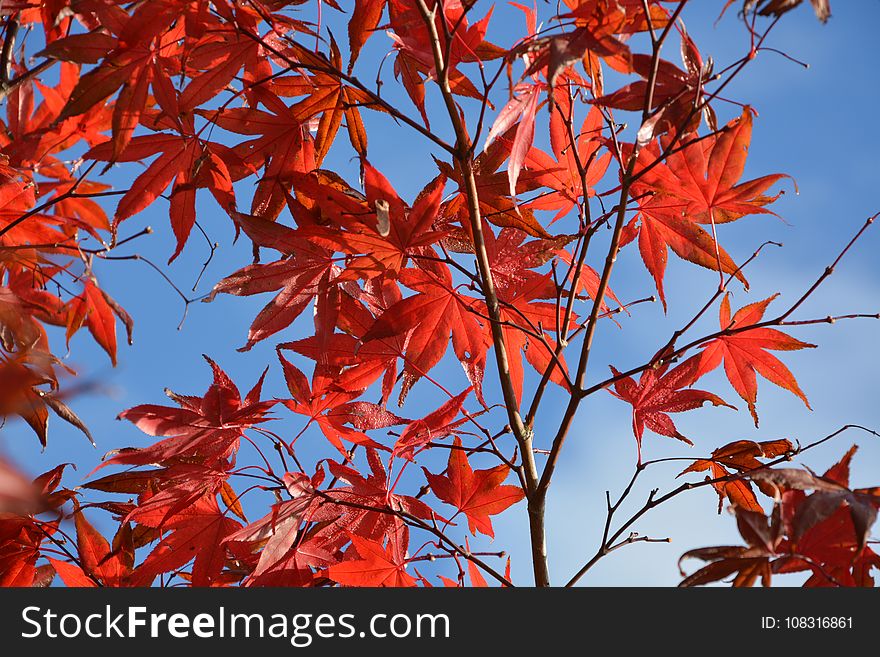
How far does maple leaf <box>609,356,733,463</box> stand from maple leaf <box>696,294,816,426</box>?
0.12 ft

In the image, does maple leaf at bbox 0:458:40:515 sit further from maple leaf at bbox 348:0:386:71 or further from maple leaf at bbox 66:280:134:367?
maple leaf at bbox 348:0:386:71

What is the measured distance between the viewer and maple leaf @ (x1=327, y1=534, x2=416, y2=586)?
1.11 metres

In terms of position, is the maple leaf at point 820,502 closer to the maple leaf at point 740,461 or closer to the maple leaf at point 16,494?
the maple leaf at point 740,461

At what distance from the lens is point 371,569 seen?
114 cm

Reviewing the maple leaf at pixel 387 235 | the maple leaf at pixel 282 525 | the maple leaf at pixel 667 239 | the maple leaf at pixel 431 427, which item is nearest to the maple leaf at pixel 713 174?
the maple leaf at pixel 667 239

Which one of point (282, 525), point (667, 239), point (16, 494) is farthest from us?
point (667, 239)

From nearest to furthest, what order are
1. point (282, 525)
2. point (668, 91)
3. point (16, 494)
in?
point (16, 494) < point (668, 91) < point (282, 525)

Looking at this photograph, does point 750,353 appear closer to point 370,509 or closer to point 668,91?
point 668,91

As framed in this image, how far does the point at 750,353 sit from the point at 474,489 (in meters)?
0.48

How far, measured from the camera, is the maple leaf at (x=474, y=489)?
121cm

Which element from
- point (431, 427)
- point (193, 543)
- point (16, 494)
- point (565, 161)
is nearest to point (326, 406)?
point (431, 427)

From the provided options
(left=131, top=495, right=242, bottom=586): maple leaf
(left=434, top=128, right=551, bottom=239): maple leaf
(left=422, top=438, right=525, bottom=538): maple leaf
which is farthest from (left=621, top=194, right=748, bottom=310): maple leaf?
(left=131, top=495, right=242, bottom=586): maple leaf

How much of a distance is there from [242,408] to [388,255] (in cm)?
33

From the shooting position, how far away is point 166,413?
43.4 inches
